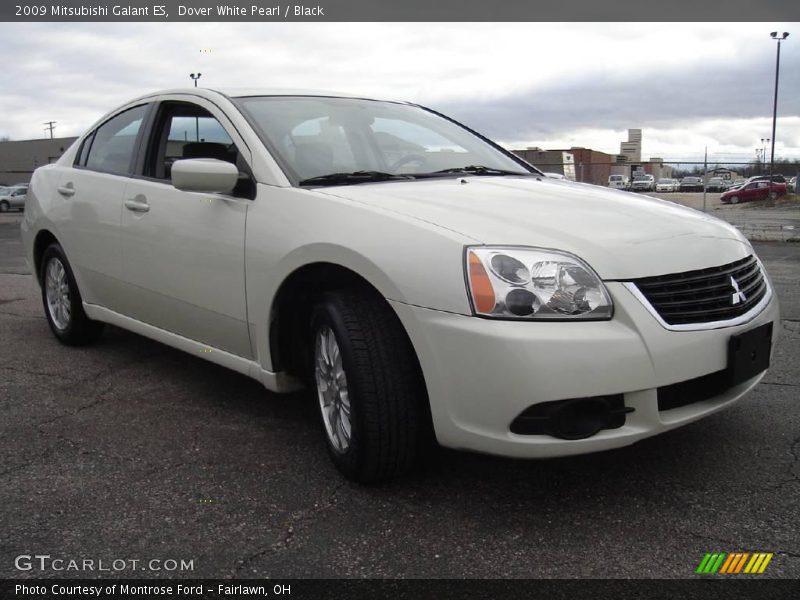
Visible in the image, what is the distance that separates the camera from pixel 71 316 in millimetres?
4734

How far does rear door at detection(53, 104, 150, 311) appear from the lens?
13.4ft

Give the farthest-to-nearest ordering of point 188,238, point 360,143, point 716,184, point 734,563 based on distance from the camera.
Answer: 1. point 716,184
2. point 360,143
3. point 188,238
4. point 734,563

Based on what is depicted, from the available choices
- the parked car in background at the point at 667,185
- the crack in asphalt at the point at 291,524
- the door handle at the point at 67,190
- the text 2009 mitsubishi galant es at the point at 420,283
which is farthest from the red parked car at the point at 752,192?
the crack in asphalt at the point at 291,524

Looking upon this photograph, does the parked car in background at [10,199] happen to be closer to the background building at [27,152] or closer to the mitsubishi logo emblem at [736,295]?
the background building at [27,152]

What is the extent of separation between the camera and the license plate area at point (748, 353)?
258cm

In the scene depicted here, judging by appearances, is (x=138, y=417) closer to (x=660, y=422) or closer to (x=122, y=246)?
(x=122, y=246)

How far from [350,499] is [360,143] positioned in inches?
65.5

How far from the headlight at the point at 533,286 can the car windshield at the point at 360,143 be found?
0.97 metres

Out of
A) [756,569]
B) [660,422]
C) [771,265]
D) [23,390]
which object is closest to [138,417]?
[23,390]

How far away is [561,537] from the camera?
2.41m

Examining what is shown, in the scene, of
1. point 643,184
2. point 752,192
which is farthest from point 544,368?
point 643,184

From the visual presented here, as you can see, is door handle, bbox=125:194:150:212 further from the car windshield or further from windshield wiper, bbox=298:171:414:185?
windshield wiper, bbox=298:171:414:185

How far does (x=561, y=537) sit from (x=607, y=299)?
2.52ft

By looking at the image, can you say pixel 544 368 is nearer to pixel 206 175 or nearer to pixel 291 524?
pixel 291 524
